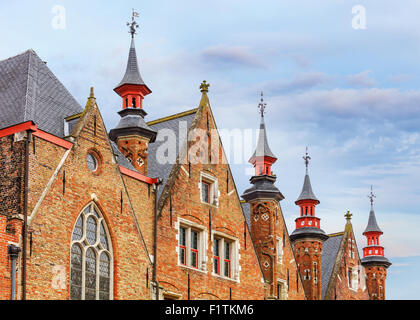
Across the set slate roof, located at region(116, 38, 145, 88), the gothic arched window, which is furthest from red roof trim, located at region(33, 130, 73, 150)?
slate roof, located at region(116, 38, 145, 88)

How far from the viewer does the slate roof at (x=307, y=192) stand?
49.9 metres

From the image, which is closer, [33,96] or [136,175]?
[33,96]

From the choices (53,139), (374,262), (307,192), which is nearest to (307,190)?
(307,192)

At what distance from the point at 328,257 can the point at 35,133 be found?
28502 millimetres

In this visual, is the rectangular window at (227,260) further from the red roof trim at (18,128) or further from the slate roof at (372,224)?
the slate roof at (372,224)

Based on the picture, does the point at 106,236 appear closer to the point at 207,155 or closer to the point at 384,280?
the point at 207,155

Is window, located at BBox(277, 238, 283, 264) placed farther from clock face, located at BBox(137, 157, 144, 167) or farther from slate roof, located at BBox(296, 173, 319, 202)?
clock face, located at BBox(137, 157, 144, 167)

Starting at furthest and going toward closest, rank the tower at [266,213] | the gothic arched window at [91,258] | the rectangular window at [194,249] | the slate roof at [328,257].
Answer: the slate roof at [328,257] → the tower at [266,213] → the rectangular window at [194,249] → the gothic arched window at [91,258]

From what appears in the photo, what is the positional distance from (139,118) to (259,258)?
9.45m

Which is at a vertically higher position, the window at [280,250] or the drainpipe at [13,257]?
the window at [280,250]

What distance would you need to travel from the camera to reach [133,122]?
35906mm

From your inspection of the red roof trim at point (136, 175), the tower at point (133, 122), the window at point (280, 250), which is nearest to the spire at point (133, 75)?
the tower at point (133, 122)

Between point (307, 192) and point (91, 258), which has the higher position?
point (307, 192)

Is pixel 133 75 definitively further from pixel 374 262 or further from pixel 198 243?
pixel 374 262
